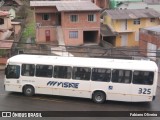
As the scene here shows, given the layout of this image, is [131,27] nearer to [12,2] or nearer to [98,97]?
[98,97]

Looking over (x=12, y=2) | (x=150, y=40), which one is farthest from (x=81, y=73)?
(x=12, y=2)

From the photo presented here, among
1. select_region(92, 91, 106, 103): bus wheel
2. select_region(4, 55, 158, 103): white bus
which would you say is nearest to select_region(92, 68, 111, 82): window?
select_region(4, 55, 158, 103): white bus

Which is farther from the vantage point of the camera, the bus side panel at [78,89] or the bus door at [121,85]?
the bus side panel at [78,89]

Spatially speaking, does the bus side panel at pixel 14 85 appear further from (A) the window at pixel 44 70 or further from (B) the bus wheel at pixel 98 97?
(B) the bus wheel at pixel 98 97

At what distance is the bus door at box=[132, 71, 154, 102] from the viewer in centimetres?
2069

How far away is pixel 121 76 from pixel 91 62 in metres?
2.10

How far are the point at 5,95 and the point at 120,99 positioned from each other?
7.61 m

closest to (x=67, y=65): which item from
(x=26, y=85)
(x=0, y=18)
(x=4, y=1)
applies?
(x=26, y=85)

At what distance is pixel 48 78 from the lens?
867 inches

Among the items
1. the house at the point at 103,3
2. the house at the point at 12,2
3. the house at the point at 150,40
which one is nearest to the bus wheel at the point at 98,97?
the house at the point at 150,40

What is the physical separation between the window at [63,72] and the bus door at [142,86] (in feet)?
13.6

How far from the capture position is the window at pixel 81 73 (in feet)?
70.4

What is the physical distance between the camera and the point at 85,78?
847 inches

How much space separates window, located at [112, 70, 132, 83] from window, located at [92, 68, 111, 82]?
314 mm
